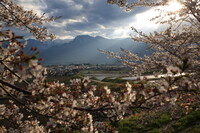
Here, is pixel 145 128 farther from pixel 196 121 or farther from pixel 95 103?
pixel 95 103

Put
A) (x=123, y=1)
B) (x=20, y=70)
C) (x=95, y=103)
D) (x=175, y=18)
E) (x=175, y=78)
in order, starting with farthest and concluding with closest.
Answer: (x=123, y=1)
(x=175, y=18)
(x=95, y=103)
(x=175, y=78)
(x=20, y=70)

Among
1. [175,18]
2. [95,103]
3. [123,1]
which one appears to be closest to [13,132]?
[95,103]

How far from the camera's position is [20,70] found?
2.15 m

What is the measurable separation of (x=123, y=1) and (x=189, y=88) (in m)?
6.74

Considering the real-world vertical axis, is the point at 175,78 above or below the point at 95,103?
above

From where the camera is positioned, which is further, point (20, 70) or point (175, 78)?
point (175, 78)

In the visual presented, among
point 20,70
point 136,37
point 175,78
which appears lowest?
point 175,78

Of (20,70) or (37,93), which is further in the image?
(37,93)

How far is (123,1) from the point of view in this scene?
8336 mm

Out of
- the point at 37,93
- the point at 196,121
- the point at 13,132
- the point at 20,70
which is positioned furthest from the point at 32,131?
the point at 196,121

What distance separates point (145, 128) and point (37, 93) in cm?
1101

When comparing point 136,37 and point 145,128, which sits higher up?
point 136,37

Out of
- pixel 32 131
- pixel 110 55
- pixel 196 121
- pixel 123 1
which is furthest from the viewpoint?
pixel 196 121

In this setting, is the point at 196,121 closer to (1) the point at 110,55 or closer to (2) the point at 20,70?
(1) the point at 110,55
